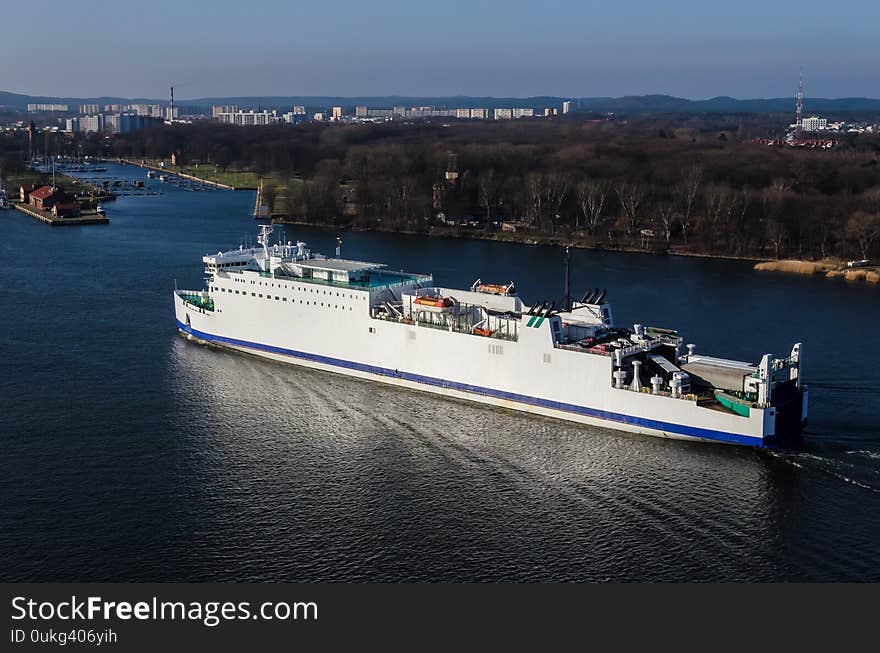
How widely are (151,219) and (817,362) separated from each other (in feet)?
103

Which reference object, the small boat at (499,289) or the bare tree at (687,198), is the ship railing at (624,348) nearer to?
the small boat at (499,289)

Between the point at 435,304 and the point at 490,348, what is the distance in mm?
1568

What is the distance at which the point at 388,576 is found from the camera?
11.0 metres

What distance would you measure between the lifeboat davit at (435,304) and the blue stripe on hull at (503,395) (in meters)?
1.24

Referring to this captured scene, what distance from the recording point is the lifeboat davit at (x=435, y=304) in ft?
58.1

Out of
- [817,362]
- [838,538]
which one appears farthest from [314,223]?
[838,538]

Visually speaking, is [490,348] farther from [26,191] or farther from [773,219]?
[26,191]

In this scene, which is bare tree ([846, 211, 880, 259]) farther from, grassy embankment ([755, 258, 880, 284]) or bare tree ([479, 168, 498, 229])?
bare tree ([479, 168, 498, 229])

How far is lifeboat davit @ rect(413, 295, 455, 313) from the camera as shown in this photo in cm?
1772

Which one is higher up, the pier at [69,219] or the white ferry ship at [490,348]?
the pier at [69,219]

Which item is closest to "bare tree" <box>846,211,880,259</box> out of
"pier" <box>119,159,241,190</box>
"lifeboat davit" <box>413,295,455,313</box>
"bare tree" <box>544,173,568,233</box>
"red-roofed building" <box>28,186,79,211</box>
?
"bare tree" <box>544,173,568,233</box>

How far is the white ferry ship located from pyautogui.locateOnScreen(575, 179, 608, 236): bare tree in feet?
59.4

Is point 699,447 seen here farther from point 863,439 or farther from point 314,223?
point 314,223

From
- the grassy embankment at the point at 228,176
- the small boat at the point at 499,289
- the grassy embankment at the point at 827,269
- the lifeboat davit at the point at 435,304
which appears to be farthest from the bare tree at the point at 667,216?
the grassy embankment at the point at 228,176
